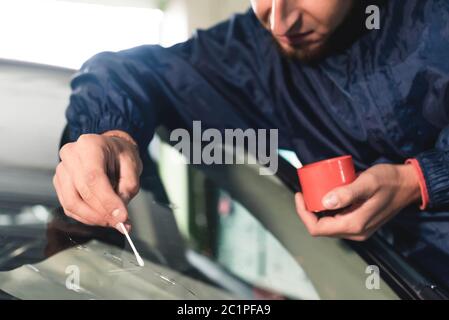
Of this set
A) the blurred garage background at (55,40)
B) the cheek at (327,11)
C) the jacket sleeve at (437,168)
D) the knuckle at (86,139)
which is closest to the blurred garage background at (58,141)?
the blurred garage background at (55,40)

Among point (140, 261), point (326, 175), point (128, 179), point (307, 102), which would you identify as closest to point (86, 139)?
point (128, 179)

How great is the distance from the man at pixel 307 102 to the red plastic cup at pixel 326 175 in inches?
0.5

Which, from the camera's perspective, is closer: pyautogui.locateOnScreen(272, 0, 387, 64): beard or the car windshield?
the car windshield

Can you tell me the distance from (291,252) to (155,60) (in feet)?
1.38

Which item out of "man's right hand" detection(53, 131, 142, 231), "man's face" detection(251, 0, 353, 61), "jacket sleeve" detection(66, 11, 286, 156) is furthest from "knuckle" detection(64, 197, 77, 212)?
"man's face" detection(251, 0, 353, 61)

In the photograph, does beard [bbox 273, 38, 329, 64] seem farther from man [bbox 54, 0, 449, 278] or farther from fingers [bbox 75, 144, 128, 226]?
fingers [bbox 75, 144, 128, 226]

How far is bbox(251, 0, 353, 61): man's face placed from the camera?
77cm

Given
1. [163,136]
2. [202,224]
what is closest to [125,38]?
[163,136]

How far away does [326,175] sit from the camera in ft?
1.96

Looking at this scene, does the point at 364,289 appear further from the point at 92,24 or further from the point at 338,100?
the point at 92,24

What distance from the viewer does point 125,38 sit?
1021mm

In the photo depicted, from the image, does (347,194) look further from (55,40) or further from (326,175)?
(55,40)

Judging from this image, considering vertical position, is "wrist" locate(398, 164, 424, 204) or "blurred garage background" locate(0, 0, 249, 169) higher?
"blurred garage background" locate(0, 0, 249, 169)

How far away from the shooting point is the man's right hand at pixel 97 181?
58cm
